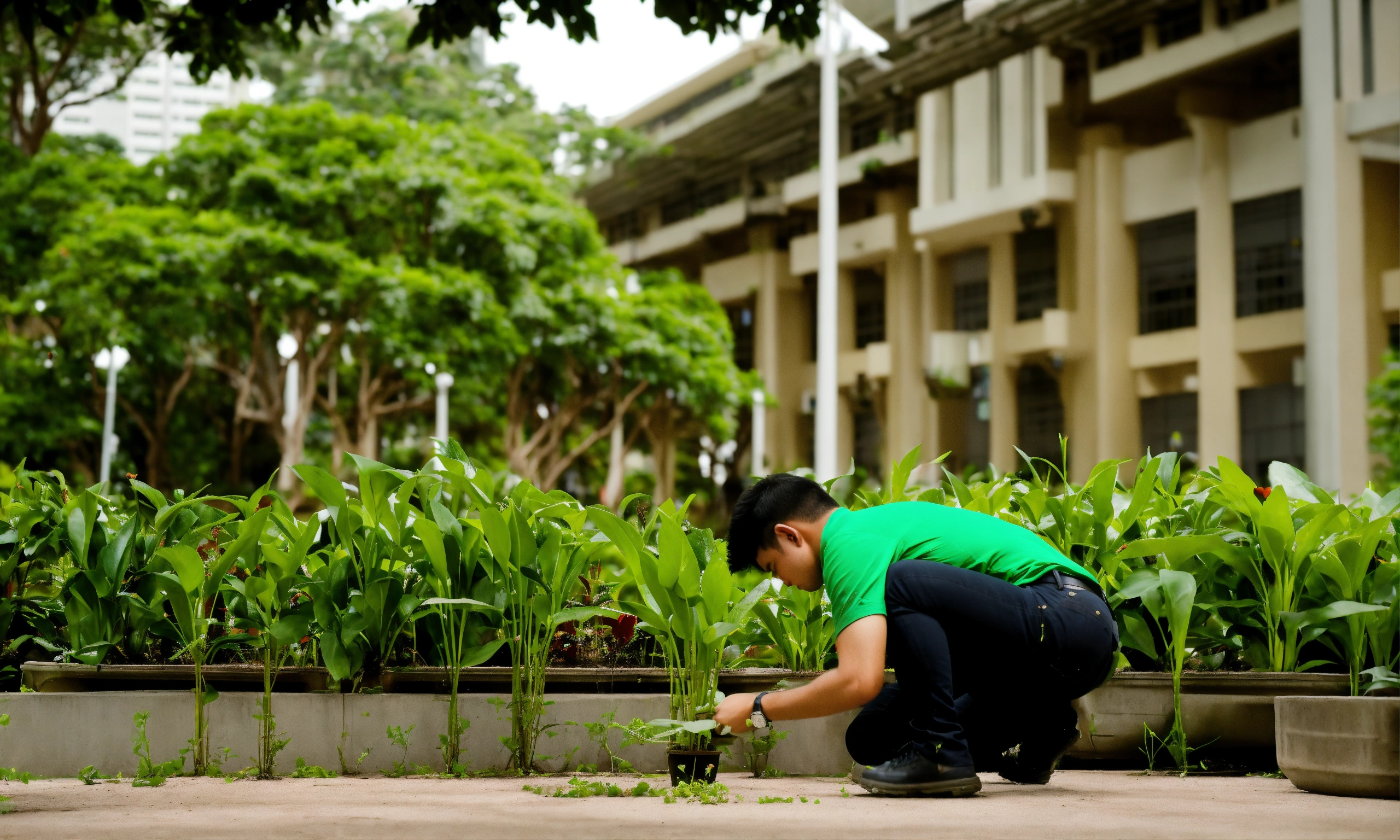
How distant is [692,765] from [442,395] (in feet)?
70.3

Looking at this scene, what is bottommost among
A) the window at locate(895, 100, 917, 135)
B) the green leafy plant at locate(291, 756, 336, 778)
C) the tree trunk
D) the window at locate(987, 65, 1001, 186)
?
the green leafy plant at locate(291, 756, 336, 778)

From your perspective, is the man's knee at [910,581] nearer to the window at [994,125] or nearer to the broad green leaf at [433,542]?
the broad green leaf at [433,542]

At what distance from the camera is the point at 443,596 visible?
4.01 m

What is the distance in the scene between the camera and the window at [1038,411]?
27.2m

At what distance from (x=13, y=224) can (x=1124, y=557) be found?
82.9ft

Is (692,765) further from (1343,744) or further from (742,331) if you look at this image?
(742,331)

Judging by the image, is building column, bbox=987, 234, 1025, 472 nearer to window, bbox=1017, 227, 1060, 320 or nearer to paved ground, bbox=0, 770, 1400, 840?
window, bbox=1017, 227, 1060, 320

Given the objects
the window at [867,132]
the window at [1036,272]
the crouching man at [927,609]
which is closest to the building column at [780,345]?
the window at [867,132]

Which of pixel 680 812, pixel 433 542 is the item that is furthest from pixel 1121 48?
pixel 680 812

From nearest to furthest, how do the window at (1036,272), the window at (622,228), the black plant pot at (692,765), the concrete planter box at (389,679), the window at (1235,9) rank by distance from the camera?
the black plant pot at (692,765) < the concrete planter box at (389,679) < the window at (1235,9) < the window at (1036,272) < the window at (622,228)

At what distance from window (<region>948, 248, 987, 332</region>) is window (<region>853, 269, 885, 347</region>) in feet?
9.63

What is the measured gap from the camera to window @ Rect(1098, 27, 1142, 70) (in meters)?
24.5

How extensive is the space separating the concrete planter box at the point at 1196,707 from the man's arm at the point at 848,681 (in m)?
1.28

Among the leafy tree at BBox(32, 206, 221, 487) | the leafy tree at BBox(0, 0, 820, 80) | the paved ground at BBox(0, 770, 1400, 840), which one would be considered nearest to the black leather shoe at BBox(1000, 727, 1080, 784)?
the paved ground at BBox(0, 770, 1400, 840)
